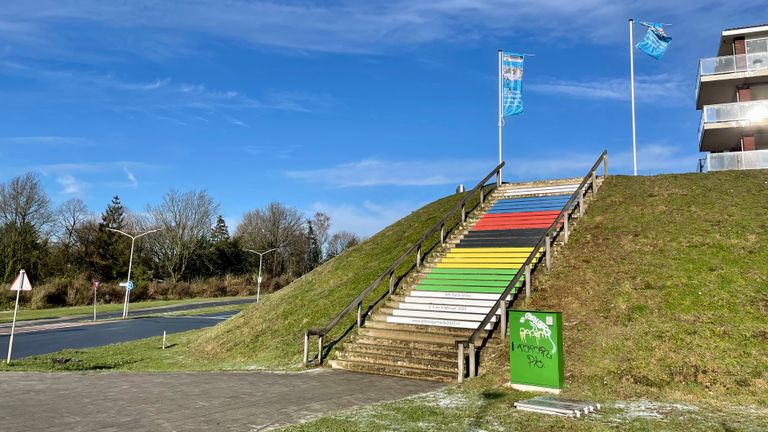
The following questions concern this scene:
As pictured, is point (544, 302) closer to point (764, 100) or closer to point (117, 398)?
point (117, 398)

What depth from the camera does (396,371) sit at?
1238 cm

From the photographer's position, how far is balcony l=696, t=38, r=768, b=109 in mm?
28922

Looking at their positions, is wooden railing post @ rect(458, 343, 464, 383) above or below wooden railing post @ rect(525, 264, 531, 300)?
below

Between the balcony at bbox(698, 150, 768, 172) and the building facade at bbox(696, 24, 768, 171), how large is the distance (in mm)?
51

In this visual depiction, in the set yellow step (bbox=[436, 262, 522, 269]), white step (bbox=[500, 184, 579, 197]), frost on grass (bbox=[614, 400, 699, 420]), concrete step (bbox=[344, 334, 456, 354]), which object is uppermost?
white step (bbox=[500, 184, 579, 197])

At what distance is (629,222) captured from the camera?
59.7 ft

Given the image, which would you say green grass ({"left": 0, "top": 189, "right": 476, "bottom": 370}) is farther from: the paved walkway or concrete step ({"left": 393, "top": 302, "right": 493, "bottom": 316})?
the paved walkway

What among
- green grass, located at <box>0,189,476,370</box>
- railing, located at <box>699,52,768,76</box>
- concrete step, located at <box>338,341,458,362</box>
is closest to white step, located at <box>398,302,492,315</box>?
green grass, located at <box>0,189,476,370</box>

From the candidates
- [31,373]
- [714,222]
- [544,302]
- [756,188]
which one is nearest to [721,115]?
[756,188]

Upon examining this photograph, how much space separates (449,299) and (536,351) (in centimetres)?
538

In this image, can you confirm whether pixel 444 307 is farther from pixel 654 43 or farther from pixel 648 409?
pixel 654 43

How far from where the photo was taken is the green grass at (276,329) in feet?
51.6

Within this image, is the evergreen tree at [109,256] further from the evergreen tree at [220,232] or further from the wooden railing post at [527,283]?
the wooden railing post at [527,283]

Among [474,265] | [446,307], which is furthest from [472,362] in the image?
[474,265]
